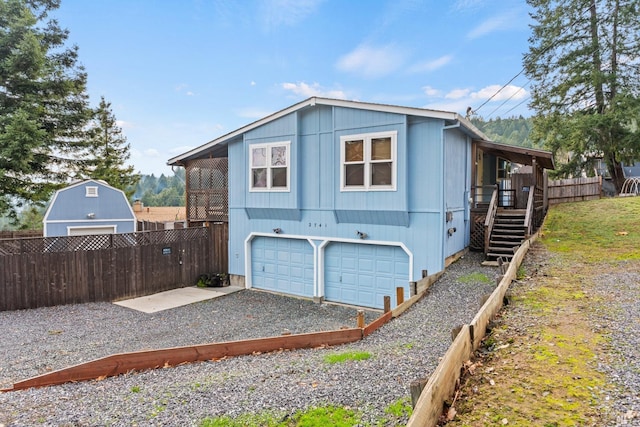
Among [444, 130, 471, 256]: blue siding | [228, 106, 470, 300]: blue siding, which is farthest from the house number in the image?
[444, 130, 471, 256]: blue siding

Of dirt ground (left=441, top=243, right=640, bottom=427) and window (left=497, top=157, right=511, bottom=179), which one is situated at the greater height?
window (left=497, top=157, right=511, bottom=179)

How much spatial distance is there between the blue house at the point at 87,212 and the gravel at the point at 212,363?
275 inches

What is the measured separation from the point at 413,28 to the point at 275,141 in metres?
15.4

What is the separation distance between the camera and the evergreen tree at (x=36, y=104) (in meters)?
16.8

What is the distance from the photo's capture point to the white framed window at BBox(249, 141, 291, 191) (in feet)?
38.8

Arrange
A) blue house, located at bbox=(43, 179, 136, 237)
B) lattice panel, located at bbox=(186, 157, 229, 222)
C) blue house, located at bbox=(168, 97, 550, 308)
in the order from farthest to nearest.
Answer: blue house, located at bbox=(43, 179, 136, 237) < lattice panel, located at bbox=(186, 157, 229, 222) < blue house, located at bbox=(168, 97, 550, 308)

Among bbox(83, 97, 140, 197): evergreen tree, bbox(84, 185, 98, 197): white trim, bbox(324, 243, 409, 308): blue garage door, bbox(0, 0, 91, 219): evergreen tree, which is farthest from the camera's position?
bbox(83, 97, 140, 197): evergreen tree

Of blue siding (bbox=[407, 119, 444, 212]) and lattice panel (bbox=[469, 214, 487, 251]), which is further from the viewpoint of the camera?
lattice panel (bbox=[469, 214, 487, 251])

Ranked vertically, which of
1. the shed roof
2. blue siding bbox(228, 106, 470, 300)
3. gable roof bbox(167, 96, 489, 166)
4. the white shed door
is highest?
gable roof bbox(167, 96, 489, 166)

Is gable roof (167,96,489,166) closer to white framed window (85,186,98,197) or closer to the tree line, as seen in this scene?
white framed window (85,186,98,197)

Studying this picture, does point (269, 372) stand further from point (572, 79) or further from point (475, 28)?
point (572, 79)

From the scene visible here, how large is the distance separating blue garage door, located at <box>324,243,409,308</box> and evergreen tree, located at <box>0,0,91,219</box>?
50.2ft

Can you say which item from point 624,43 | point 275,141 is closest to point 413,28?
point 624,43

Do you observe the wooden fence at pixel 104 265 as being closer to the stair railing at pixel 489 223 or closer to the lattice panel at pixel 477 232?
the lattice panel at pixel 477 232
